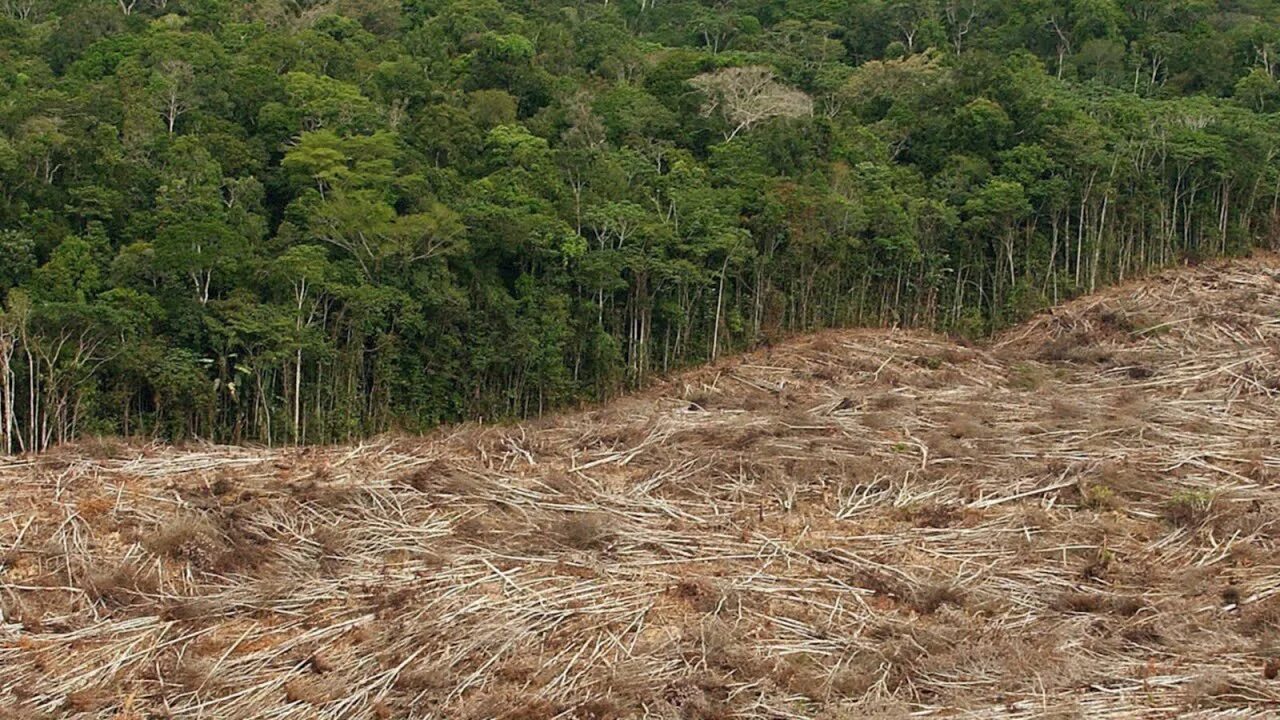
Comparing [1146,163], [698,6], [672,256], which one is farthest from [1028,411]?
[698,6]

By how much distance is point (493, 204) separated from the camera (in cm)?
1677

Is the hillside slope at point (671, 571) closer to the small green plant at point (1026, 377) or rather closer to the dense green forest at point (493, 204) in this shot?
the small green plant at point (1026, 377)

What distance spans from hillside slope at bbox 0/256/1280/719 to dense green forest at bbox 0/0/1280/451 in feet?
18.2

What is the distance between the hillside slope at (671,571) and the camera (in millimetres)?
5562

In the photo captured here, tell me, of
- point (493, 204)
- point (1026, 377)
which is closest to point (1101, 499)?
point (1026, 377)

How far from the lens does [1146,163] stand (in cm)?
2036

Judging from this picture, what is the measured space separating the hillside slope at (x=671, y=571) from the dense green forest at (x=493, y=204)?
5551mm

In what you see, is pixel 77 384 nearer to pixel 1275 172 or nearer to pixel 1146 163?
pixel 1146 163

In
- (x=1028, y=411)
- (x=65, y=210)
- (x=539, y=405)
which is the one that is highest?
(x=65, y=210)

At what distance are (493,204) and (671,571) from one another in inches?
416

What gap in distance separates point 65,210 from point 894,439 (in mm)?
10981

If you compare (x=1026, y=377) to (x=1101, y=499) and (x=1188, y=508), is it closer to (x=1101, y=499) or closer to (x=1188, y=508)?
(x=1101, y=499)

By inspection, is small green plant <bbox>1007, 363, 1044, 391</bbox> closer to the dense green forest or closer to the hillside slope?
the hillside slope

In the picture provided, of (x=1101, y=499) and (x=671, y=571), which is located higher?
(x=1101, y=499)
